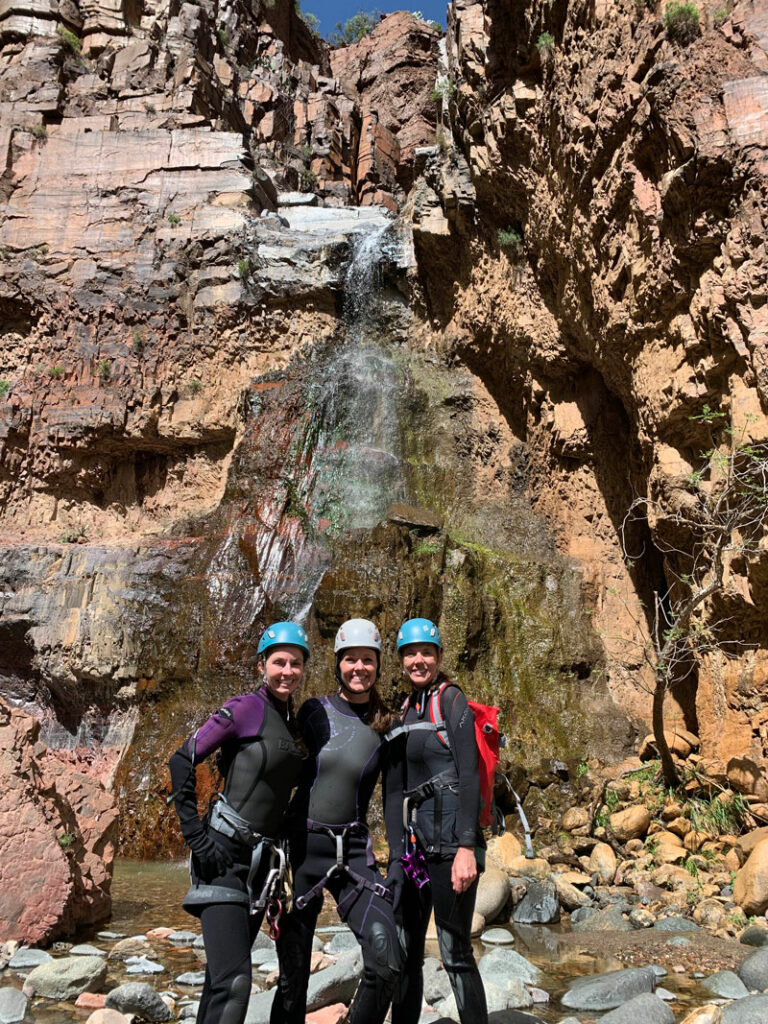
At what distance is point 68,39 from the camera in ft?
68.2

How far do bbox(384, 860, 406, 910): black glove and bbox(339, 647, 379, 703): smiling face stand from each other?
0.75 meters

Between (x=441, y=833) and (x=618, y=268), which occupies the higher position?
(x=618, y=268)

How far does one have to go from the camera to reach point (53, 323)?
57.5 feet

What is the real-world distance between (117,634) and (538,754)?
6.65 meters

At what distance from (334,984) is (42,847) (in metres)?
2.51

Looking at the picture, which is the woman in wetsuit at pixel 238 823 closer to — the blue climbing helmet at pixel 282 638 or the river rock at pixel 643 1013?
the blue climbing helmet at pixel 282 638

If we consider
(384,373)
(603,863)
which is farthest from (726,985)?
(384,373)

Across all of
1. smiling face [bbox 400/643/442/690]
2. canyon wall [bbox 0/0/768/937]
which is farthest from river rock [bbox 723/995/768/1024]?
canyon wall [bbox 0/0/768/937]

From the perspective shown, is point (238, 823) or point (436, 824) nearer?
point (238, 823)

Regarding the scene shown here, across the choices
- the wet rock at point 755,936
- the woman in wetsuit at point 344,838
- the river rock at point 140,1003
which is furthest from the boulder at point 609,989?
the river rock at point 140,1003

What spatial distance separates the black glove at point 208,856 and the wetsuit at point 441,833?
2.65 feet

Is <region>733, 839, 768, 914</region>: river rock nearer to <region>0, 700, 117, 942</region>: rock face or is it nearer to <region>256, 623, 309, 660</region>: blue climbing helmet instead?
<region>256, 623, 309, 660</region>: blue climbing helmet

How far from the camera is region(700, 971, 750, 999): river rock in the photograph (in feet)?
16.3

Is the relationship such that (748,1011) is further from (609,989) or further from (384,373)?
(384,373)
